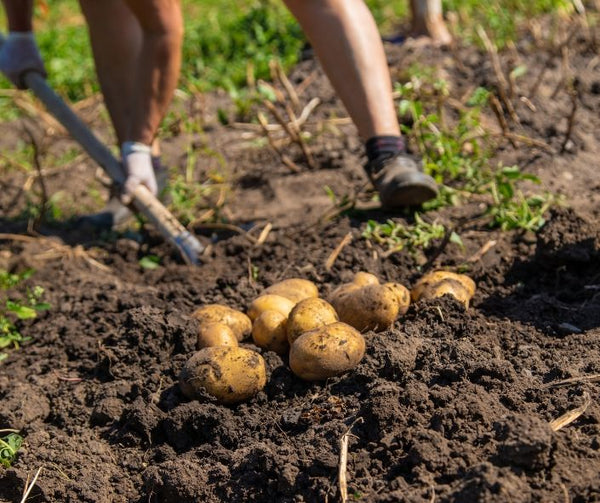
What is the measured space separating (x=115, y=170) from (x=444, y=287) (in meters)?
1.87

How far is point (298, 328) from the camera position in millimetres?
2873

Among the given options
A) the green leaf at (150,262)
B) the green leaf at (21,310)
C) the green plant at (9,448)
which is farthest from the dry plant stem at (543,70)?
the green plant at (9,448)

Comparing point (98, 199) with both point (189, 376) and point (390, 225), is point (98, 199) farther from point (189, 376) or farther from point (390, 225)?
point (189, 376)

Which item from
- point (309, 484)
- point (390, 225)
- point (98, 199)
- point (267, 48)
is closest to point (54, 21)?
point (267, 48)

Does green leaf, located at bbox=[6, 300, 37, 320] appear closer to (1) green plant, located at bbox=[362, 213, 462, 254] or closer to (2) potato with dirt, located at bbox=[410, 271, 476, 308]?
(1) green plant, located at bbox=[362, 213, 462, 254]

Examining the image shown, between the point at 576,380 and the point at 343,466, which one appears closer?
the point at 343,466

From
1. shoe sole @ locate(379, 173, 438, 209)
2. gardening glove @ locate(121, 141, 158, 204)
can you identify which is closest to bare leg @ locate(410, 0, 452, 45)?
shoe sole @ locate(379, 173, 438, 209)

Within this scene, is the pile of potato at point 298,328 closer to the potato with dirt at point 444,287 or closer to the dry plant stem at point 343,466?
the potato with dirt at point 444,287

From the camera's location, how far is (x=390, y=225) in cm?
370

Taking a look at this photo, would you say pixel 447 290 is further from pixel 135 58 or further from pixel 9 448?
pixel 135 58

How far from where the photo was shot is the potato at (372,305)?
2.95 m

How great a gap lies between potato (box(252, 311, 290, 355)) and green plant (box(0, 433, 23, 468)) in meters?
0.86

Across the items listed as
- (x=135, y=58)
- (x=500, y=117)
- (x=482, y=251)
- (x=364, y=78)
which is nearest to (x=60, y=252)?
(x=135, y=58)

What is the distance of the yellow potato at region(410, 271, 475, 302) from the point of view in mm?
3141
